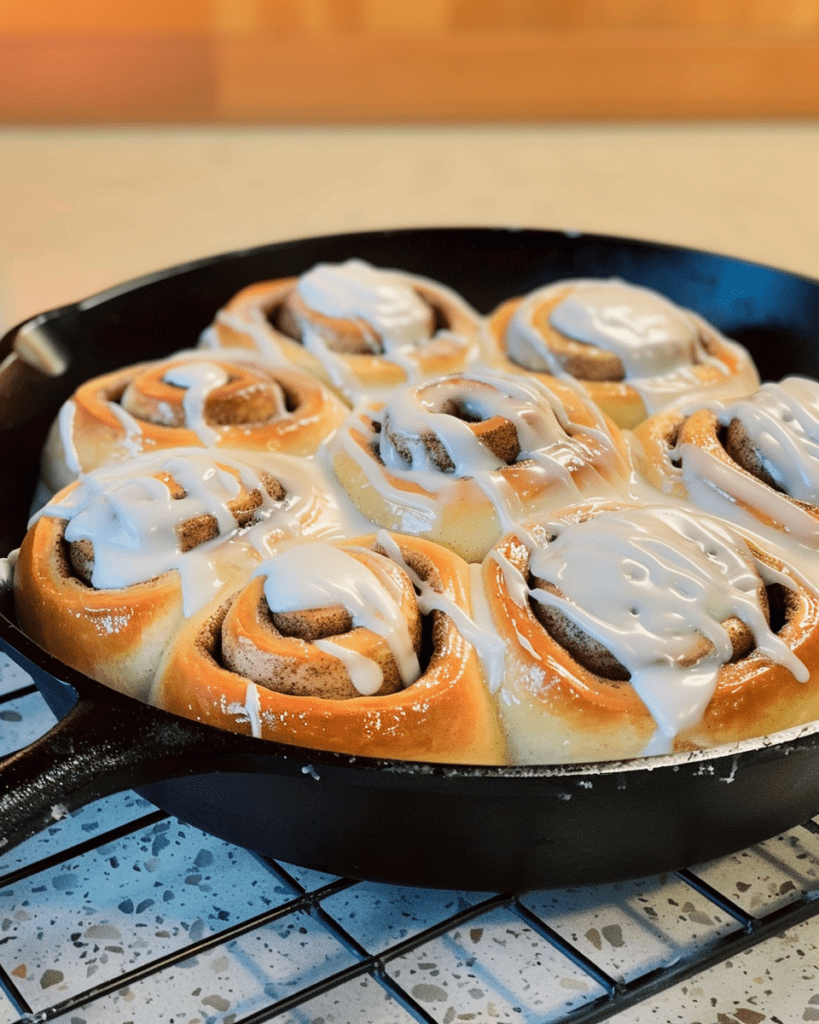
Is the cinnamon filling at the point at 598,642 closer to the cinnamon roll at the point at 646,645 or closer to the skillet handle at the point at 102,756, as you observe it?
the cinnamon roll at the point at 646,645

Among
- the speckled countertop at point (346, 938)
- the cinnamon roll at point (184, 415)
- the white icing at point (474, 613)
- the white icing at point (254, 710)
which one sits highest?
the cinnamon roll at point (184, 415)

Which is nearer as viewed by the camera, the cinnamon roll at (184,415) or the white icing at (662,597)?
the white icing at (662,597)

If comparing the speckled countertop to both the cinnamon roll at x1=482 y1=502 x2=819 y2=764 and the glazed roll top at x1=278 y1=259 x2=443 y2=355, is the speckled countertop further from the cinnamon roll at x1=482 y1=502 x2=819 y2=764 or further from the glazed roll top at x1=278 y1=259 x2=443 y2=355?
the glazed roll top at x1=278 y1=259 x2=443 y2=355

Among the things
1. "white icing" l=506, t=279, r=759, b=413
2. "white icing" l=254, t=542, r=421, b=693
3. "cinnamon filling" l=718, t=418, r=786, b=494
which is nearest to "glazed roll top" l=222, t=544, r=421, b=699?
"white icing" l=254, t=542, r=421, b=693

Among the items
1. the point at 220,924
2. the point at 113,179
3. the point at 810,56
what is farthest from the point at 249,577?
the point at 810,56

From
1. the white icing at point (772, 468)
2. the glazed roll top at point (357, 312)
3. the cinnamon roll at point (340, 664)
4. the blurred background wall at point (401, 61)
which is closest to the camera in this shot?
the cinnamon roll at point (340, 664)

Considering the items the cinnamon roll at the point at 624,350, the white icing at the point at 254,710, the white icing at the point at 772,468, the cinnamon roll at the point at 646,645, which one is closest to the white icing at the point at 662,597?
the cinnamon roll at the point at 646,645

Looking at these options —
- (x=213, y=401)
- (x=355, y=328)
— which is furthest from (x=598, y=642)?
(x=355, y=328)
